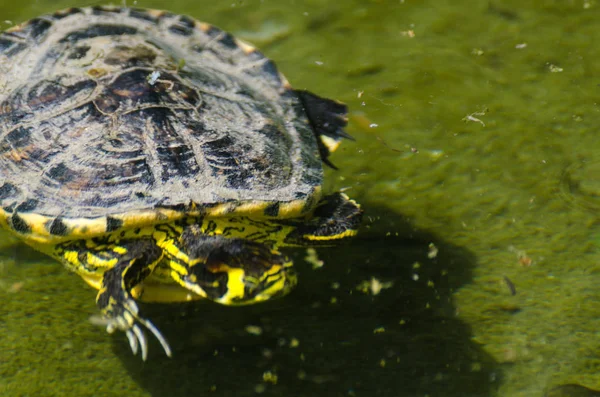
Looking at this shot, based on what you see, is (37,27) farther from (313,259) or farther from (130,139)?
(313,259)

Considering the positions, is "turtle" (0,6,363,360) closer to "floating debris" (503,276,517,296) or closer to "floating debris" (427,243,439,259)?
"floating debris" (427,243,439,259)

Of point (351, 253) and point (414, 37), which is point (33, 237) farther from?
point (414, 37)

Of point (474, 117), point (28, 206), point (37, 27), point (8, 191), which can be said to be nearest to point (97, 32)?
point (37, 27)

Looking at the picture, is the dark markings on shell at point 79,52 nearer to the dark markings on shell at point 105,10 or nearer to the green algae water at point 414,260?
the dark markings on shell at point 105,10

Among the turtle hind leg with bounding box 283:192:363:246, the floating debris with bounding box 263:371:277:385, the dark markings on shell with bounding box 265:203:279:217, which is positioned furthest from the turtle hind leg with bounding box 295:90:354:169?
the floating debris with bounding box 263:371:277:385

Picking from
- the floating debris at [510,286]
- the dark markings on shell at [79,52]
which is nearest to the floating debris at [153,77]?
the dark markings on shell at [79,52]

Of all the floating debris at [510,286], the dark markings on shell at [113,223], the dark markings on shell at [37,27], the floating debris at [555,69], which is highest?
the dark markings on shell at [37,27]
